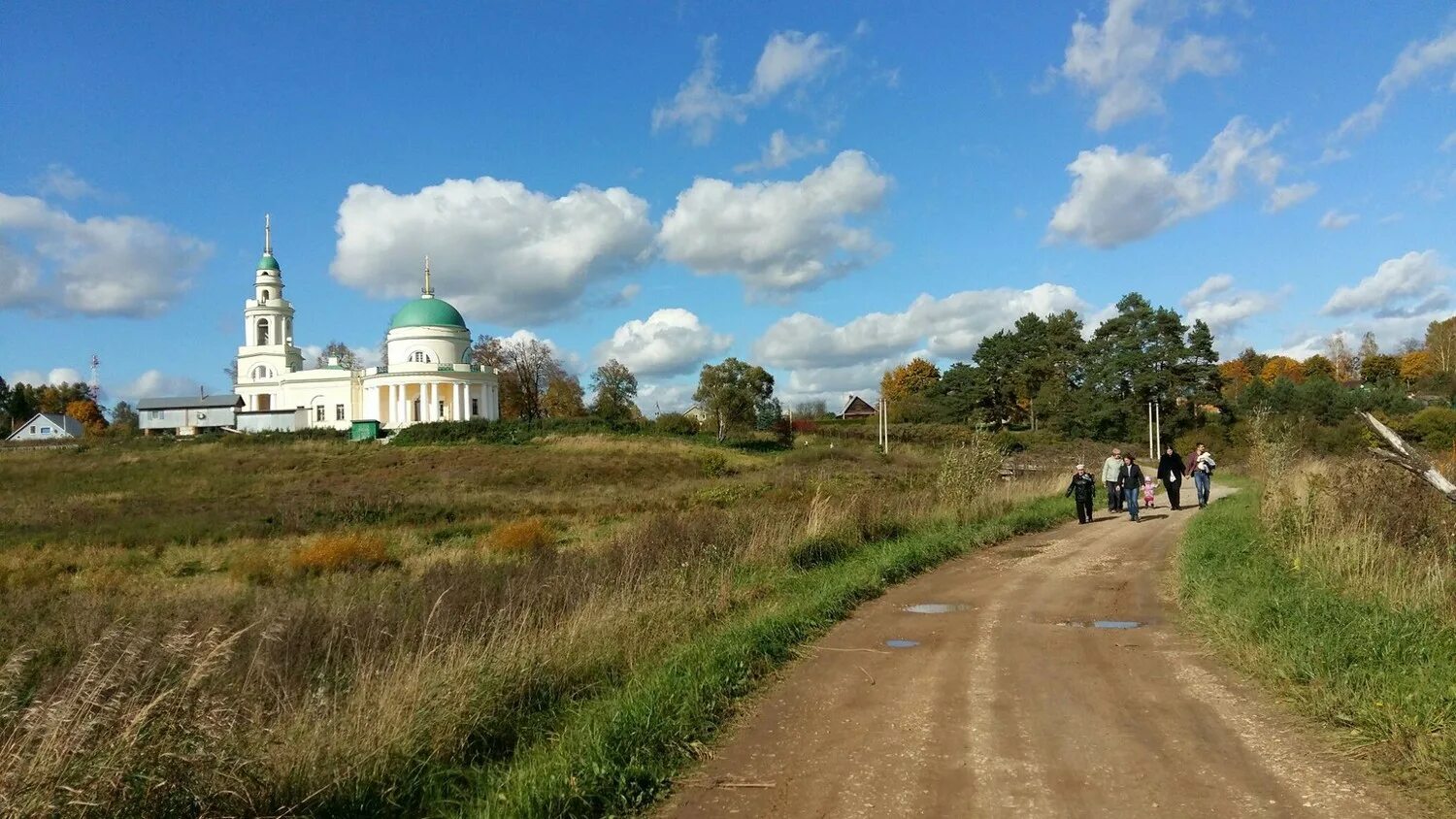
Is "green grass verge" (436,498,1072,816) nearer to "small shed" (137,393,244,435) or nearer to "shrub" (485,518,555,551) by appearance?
"shrub" (485,518,555,551)

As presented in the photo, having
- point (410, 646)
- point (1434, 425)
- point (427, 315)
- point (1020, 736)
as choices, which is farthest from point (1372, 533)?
point (427, 315)

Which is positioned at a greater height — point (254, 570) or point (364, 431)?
point (364, 431)

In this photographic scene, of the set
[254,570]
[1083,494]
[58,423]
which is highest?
[58,423]

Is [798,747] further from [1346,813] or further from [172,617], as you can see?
[172,617]

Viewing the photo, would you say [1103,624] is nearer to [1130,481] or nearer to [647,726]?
[647,726]

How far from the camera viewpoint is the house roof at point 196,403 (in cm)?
9075

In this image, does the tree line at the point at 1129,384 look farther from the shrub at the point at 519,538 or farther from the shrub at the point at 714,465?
the shrub at the point at 519,538

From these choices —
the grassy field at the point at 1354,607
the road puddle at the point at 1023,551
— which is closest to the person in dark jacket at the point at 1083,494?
the road puddle at the point at 1023,551

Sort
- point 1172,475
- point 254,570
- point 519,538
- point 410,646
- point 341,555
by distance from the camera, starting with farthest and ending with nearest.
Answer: point 519,538 → point 1172,475 → point 341,555 → point 254,570 → point 410,646

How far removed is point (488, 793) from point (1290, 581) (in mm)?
8719

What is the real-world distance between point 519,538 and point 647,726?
67.2ft

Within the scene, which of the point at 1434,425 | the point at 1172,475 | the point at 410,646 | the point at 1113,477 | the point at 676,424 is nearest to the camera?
the point at 410,646

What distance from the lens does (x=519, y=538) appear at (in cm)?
2627

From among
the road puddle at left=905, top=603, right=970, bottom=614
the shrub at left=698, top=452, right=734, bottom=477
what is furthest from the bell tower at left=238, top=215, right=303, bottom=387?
the road puddle at left=905, top=603, right=970, bottom=614
